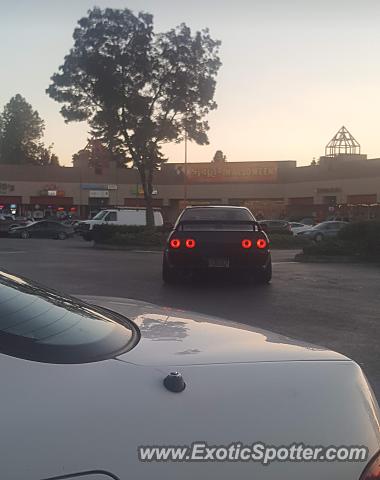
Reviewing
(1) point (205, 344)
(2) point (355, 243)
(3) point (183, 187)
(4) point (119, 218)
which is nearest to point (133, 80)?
(4) point (119, 218)

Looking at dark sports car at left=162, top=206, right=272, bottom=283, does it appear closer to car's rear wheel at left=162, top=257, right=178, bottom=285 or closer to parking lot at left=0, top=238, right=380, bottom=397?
car's rear wheel at left=162, top=257, right=178, bottom=285

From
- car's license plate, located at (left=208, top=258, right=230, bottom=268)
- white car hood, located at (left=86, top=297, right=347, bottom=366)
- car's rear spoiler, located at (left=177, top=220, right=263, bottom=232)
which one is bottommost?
car's license plate, located at (left=208, top=258, right=230, bottom=268)

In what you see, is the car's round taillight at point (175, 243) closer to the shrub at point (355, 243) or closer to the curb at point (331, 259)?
the curb at point (331, 259)

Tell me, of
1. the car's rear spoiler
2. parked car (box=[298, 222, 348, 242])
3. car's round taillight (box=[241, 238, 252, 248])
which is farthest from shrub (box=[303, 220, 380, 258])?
parked car (box=[298, 222, 348, 242])

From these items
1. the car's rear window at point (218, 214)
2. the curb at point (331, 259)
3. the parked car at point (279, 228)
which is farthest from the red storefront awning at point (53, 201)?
the car's rear window at point (218, 214)

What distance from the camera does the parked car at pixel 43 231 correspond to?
36625 mm

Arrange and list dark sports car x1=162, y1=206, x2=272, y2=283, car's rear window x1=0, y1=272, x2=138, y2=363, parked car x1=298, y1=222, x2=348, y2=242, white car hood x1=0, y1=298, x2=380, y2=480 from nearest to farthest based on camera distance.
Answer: white car hood x1=0, y1=298, x2=380, y2=480 < car's rear window x1=0, y1=272, x2=138, y2=363 < dark sports car x1=162, y1=206, x2=272, y2=283 < parked car x1=298, y1=222, x2=348, y2=242

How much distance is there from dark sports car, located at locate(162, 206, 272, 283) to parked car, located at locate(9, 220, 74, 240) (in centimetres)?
2767

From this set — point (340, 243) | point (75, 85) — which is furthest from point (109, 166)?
point (340, 243)

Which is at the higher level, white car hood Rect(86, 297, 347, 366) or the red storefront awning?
the red storefront awning

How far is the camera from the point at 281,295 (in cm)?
955

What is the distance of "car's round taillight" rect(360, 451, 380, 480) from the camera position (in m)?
1.70

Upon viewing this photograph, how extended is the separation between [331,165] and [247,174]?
9369 millimetres

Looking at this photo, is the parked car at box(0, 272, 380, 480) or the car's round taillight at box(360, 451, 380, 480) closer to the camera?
the parked car at box(0, 272, 380, 480)
